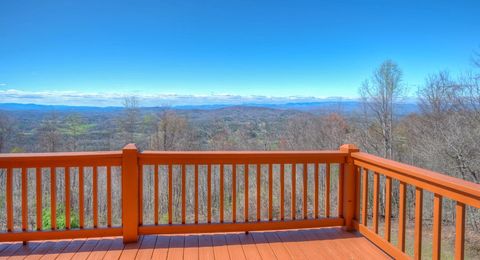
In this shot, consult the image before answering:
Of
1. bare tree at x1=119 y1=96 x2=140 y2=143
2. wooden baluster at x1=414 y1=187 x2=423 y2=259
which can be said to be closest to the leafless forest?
bare tree at x1=119 y1=96 x2=140 y2=143

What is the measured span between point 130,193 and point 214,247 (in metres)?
0.92

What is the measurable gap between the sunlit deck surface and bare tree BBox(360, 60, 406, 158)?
34.6 feet

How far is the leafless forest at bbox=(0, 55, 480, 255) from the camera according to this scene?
916 centimetres

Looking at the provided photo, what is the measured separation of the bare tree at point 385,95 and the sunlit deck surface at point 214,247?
10.5 m

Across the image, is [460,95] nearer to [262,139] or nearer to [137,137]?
[262,139]

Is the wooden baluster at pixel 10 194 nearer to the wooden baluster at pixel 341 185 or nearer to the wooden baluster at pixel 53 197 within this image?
the wooden baluster at pixel 53 197

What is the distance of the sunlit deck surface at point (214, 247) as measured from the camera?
2549mm

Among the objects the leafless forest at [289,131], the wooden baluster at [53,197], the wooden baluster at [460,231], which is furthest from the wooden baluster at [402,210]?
the leafless forest at [289,131]

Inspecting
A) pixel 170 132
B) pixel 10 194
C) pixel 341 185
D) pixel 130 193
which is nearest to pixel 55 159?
pixel 10 194

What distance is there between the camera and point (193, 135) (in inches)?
469

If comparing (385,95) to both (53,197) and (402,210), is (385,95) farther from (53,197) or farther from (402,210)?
(53,197)

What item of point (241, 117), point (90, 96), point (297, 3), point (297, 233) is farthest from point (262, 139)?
point (297, 233)

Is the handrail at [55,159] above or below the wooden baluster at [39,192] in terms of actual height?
above

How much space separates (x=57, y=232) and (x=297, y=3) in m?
7.92
